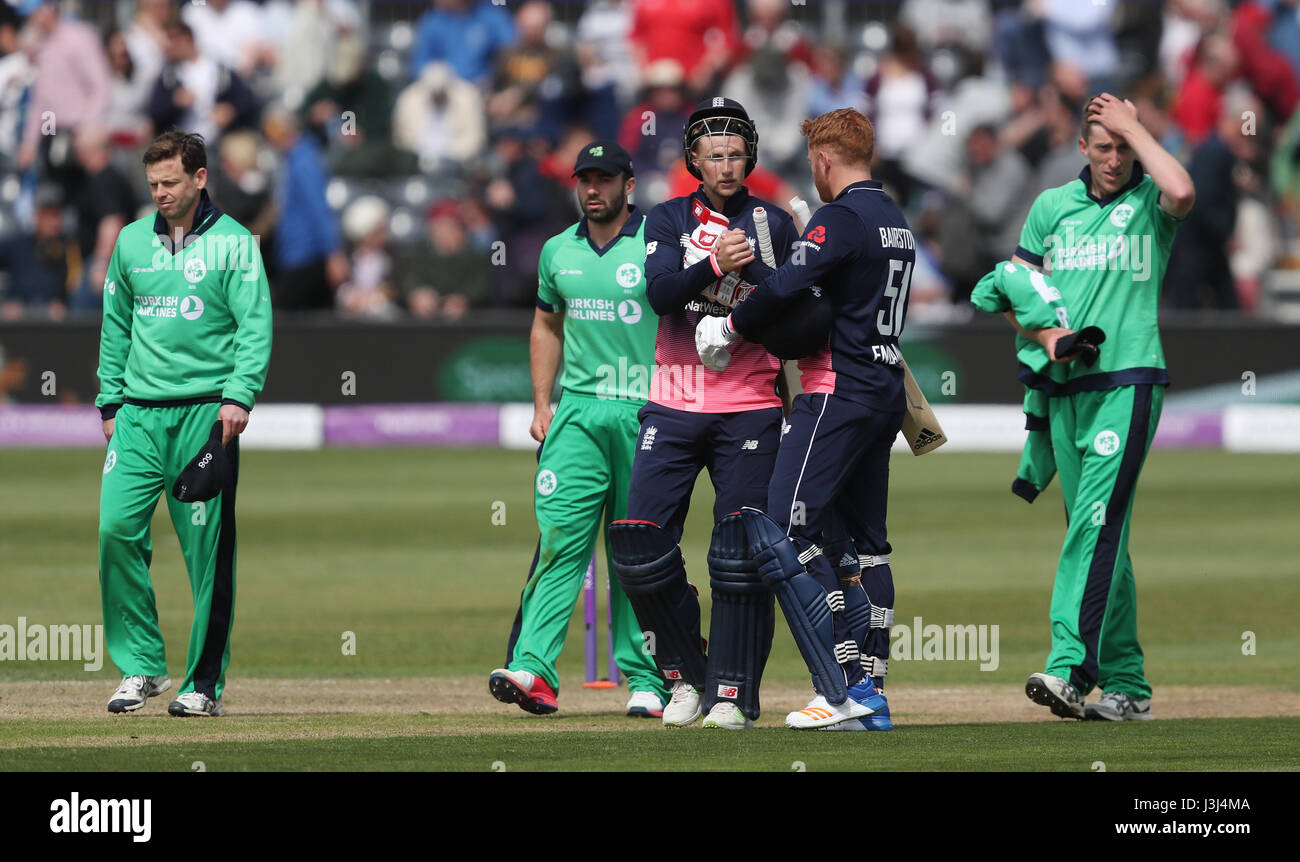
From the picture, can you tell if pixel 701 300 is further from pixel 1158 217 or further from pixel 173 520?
pixel 173 520

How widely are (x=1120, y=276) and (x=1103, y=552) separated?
3.75 feet

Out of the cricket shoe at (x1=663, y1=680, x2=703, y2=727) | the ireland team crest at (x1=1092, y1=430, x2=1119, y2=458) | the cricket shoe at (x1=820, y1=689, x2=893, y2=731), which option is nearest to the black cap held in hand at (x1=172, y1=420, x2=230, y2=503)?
the cricket shoe at (x1=663, y1=680, x2=703, y2=727)

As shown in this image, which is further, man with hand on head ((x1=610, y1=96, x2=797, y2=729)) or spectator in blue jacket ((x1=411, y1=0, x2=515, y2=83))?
spectator in blue jacket ((x1=411, y1=0, x2=515, y2=83))

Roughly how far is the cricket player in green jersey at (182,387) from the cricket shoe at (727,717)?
6.90 feet

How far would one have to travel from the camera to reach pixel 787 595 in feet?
25.3

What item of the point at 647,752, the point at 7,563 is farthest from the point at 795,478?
the point at 7,563

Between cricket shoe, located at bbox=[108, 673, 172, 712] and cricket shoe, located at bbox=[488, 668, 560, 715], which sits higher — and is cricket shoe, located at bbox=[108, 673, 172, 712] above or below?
below

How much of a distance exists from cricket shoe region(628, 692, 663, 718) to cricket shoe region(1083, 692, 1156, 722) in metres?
1.75

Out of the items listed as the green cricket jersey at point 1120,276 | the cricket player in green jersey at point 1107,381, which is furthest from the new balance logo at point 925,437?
the green cricket jersey at point 1120,276

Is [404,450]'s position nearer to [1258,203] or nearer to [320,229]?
[320,229]

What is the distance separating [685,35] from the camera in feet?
77.2

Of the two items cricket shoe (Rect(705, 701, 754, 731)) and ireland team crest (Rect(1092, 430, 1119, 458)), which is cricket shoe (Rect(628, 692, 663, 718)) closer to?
cricket shoe (Rect(705, 701, 754, 731))

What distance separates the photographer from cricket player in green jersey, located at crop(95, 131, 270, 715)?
28.8 feet

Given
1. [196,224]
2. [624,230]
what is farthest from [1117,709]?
[196,224]
